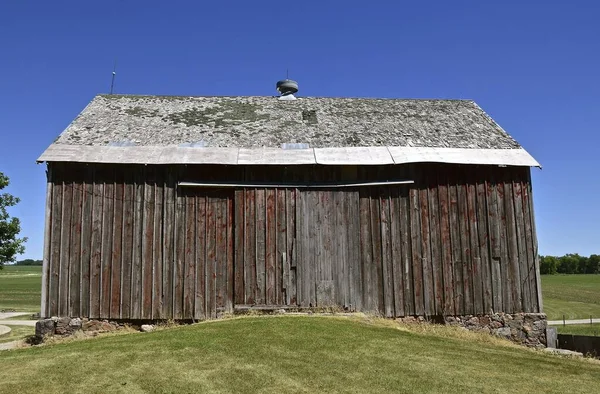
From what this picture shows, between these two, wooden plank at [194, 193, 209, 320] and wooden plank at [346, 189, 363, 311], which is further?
wooden plank at [346, 189, 363, 311]

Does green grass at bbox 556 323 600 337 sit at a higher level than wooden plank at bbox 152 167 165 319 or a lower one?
lower

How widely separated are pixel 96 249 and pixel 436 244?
35.8ft

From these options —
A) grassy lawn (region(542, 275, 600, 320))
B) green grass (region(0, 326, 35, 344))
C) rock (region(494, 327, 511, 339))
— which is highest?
rock (region(494, 327, 511, 339))

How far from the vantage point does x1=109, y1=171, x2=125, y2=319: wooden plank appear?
1606 centimetres

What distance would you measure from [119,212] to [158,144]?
8.60 feet

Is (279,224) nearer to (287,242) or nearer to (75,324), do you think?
(287,242)

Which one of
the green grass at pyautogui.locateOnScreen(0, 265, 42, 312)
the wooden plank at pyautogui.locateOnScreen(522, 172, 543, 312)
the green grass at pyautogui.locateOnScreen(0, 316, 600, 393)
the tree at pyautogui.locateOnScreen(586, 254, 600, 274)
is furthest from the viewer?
the tree at pyautogui.locateOnScreen(586, 254, 600, 274)

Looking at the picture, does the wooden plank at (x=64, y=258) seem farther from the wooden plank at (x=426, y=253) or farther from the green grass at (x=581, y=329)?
the green grass at (x=581, y=329)

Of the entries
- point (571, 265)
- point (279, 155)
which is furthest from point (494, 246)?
point (571, 265)

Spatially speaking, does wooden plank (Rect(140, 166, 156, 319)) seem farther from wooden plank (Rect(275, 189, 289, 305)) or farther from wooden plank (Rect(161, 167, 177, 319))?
wooden plank (Rect(275, 189, 289, 305))

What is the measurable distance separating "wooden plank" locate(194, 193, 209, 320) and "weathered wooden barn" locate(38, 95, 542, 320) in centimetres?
3

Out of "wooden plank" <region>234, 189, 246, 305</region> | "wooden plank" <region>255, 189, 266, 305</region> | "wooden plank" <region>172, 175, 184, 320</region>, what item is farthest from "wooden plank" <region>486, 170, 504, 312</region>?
"wooden plank" <region>172, 175, 184, 320</region>

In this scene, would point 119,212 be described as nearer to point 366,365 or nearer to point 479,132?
point 366,365

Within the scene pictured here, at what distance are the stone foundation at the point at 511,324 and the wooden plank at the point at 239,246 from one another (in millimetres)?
6774
